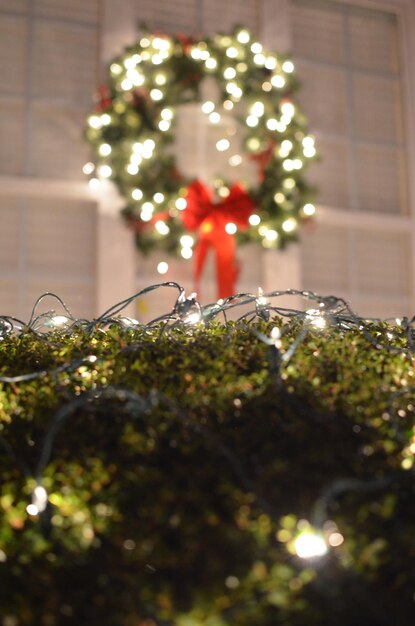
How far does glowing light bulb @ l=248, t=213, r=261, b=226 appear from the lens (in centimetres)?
322

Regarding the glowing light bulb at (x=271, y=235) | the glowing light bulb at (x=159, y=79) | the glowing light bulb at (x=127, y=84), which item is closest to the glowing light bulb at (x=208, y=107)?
the glowing light bulb at (x=159, y=79)

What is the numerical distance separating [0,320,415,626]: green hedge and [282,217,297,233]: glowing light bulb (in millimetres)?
2919

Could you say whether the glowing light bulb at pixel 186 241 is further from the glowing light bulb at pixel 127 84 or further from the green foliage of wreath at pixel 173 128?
the glowing light bulb at pixel 127 84

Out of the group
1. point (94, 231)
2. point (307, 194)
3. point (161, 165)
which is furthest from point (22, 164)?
point (307, 194)

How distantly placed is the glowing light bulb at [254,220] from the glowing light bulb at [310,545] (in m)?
3.02

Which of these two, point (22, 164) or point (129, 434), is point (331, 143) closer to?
point (22, 164)

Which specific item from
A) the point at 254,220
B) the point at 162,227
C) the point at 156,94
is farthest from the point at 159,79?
the point at 254,220

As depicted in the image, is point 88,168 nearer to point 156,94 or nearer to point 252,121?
point 156,94

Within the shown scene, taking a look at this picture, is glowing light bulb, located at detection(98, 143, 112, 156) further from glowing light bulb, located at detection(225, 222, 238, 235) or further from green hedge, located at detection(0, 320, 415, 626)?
green hedge, located at detection(0, 320, 415, 626)

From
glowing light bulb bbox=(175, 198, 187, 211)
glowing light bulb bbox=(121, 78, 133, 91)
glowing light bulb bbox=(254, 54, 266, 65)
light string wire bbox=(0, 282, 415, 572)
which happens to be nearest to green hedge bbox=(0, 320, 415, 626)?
light string wire bbox=(0, 282, 415, 572)

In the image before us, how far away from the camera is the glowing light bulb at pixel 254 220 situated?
322cm

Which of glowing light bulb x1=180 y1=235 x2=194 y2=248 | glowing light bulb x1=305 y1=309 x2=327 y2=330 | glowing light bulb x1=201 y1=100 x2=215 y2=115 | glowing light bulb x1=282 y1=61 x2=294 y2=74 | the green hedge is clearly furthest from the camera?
glowing light bulb x1=201 y1=100 x2=215 y2=115

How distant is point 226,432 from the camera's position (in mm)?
324

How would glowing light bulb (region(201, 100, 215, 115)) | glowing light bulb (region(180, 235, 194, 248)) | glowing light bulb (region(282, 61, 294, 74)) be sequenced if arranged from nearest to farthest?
glowing light bulb (region(180, 235, 194, 248)) → glowing light bulb (region(282, 61, 294, 74)) → glowing light bulb (region(201, 100, 215, 115))
